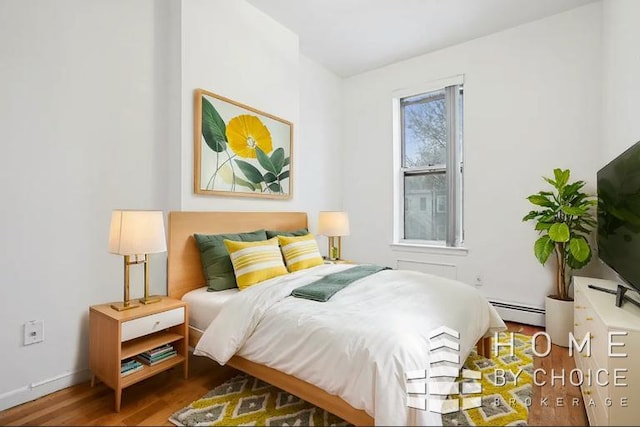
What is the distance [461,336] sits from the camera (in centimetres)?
186

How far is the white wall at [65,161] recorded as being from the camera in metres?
1.86

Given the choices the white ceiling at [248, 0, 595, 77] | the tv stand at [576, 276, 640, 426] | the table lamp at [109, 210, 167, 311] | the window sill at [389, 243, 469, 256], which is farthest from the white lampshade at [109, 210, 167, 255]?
the window sill at [389, 243, 469, 256]

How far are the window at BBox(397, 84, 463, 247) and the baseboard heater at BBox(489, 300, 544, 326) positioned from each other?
0.80 meters

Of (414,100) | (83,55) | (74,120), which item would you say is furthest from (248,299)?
(414,100)

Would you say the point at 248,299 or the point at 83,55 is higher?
the point at 83,55

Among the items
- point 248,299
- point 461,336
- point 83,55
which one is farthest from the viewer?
point 83,55

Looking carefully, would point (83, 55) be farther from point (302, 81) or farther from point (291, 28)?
point (302, 81)

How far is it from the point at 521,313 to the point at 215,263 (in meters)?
3.02

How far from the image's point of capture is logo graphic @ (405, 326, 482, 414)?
1.35m

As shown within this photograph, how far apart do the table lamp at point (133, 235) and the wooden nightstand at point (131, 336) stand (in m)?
0.12

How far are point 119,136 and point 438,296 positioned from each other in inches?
95.8

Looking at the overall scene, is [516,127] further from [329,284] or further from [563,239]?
[329,284]

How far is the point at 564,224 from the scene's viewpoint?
2.72 meters

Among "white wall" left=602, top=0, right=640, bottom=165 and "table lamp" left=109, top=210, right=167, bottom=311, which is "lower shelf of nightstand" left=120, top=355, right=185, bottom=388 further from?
"white wall" left=602, top=0, right=640, bottom=165
